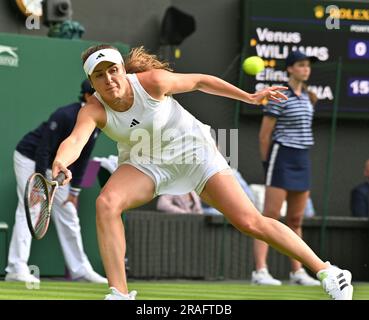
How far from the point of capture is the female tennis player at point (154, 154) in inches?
268

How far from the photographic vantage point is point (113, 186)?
6.89m

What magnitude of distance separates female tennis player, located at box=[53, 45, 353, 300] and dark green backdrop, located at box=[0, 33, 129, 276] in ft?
11.7

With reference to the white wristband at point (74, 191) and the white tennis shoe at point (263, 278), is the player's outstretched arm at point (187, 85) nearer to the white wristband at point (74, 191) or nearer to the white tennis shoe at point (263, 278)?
the white wristband at point (74, 191)

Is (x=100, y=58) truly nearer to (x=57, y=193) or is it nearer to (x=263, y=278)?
(x=57, y=193)

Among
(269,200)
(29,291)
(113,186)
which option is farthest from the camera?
(269,200)

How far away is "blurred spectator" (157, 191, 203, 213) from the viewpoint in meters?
11.9

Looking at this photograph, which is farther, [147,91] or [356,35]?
[356,35]

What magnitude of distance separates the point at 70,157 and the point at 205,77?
1.06 meters

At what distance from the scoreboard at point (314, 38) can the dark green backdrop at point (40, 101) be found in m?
2.39

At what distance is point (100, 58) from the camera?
677cm

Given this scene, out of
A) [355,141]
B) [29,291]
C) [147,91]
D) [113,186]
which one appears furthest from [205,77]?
[355,141]

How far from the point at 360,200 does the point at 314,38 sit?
1.83m

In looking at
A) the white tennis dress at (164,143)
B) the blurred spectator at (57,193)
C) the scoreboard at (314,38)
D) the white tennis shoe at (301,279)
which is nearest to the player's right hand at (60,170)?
the white tennis dress at (164,143)
